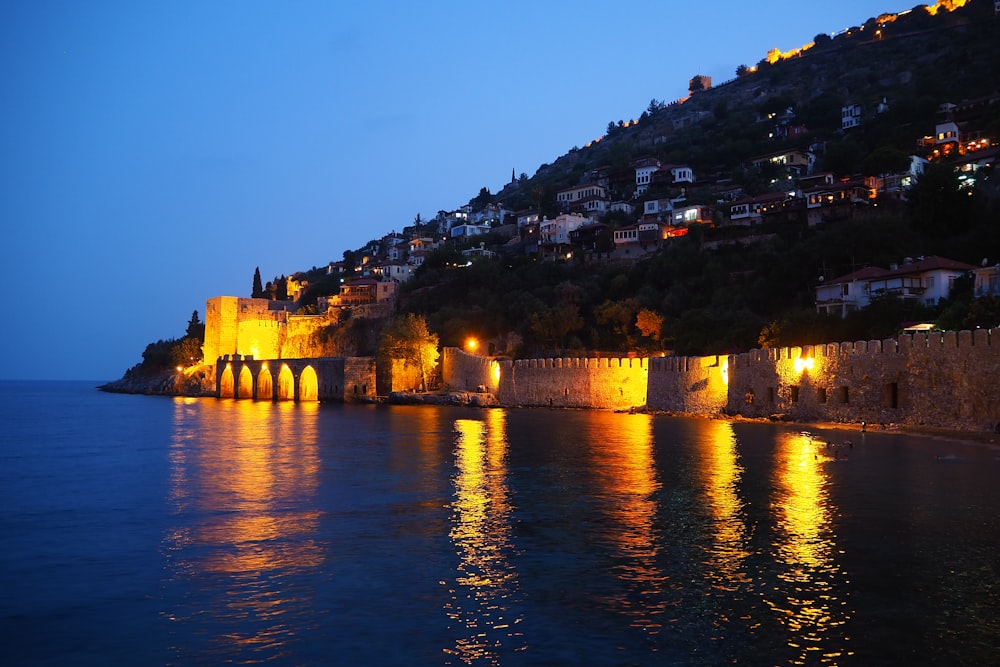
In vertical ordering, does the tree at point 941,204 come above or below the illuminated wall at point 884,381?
above

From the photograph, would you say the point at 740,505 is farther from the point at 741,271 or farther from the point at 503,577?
the point at 741,271

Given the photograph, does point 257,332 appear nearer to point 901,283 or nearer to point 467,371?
point 467,371

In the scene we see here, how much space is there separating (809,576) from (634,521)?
2.88 m

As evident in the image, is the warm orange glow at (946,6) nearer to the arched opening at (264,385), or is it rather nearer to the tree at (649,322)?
the tree at (649,322)

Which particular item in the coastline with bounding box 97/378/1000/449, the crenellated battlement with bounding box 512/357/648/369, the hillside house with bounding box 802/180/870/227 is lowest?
the coastline with bounding box 97/378/1000/449

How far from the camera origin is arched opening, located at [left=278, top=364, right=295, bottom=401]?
49875 millimetres

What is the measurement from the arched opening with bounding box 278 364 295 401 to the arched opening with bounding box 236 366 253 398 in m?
3.19

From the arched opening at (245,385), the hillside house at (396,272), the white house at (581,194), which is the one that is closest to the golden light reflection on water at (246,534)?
the arched opening at (245,385)

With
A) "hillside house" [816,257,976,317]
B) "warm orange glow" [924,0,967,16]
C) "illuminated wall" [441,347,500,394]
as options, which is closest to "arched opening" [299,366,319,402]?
"illuminated wall" [441,347,500,394]

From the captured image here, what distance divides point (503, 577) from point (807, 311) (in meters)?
25.7

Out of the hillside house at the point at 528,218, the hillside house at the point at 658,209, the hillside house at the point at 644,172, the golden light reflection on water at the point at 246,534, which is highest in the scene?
the hillside house at the point at 644,172

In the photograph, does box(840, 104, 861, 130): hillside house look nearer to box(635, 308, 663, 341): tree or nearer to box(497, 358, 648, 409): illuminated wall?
box(635, 308, 663, 341): tree

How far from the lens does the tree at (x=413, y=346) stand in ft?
139

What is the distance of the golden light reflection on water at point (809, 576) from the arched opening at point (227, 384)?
48.4 m
